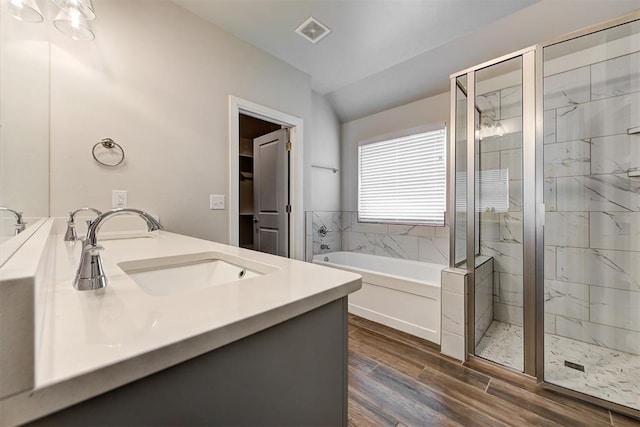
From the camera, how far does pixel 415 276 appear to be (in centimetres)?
293

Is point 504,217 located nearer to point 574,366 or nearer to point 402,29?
point 574,366

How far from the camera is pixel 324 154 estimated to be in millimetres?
3508

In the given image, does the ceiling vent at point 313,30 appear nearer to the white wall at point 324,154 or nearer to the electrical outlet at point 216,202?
the white wall at point 324,154

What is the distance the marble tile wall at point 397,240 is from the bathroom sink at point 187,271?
2.47m

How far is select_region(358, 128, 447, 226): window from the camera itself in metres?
2.86

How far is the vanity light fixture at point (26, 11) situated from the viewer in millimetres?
820

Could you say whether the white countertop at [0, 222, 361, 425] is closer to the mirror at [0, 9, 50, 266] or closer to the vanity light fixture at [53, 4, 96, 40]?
the mirror at [0, 9, 50, 266]

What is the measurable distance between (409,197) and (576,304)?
1703 millimetres

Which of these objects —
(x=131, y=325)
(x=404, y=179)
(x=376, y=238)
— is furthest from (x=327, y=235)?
(x=131, y=325)

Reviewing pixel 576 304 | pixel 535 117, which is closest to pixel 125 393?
pixel 535 117

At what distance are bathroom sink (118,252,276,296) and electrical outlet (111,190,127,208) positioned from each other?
3.16 ft

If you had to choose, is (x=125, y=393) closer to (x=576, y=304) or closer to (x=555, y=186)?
(x=555, y=186)

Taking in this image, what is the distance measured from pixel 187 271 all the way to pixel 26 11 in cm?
115

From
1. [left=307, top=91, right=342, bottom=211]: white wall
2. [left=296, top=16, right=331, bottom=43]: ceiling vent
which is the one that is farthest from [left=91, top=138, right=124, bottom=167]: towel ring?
[left=307, top=91, right=342, bottom=211]: white wall
